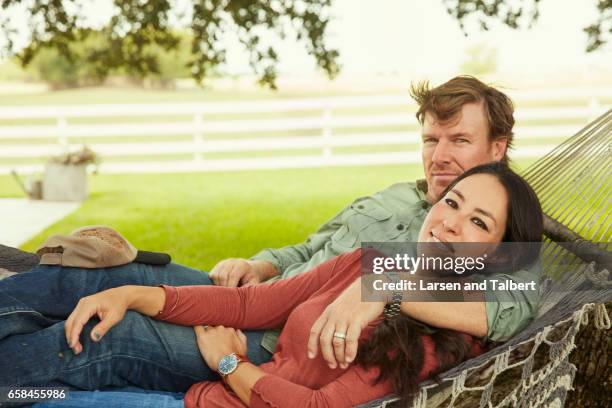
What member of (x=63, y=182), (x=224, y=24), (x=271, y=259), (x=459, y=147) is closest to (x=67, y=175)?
(x=63, y=182)

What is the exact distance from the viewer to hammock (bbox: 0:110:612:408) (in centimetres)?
149

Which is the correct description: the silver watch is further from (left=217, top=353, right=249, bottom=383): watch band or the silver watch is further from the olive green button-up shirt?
the olive green button-up shirt

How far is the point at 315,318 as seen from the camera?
1541mm

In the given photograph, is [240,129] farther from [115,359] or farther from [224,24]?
[115,359]

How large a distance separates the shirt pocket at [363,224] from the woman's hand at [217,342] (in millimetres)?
499

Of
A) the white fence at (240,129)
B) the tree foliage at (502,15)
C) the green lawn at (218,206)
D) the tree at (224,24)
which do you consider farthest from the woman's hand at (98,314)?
the white fence at (240,129)

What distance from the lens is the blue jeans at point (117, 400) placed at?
4.71 feet

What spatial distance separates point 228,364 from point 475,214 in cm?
56

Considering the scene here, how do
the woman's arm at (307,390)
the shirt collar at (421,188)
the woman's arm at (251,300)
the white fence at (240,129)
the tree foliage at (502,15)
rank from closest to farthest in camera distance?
the woman's arm at (307,390) < the woman's arm at (251,300) < the shirt collar at (421,188) < the tree foliage at (502,15) < the white fence at (240,129)

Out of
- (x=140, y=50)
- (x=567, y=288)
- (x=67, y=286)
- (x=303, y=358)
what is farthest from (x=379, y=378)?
(x=140, y=50)

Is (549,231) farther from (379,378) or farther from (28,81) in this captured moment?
(28,81)

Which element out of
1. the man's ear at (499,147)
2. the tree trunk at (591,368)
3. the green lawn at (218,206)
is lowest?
the green lawn at (218,206)

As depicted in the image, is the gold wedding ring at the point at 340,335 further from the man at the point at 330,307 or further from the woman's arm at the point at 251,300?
the woman's arm at the point at 251,300

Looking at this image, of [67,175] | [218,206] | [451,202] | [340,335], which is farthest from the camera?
[67,175]
